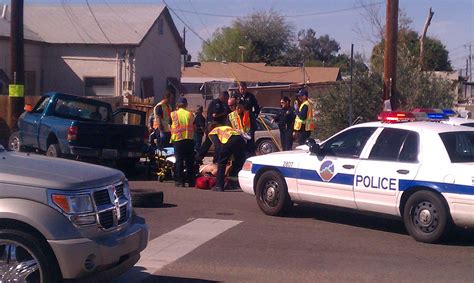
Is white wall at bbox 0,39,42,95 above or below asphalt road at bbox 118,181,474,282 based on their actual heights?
above

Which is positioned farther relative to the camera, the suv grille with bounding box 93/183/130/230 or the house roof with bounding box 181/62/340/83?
the house roof with bounding box 181/62/340/83

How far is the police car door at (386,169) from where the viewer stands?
Result: 10492 mm

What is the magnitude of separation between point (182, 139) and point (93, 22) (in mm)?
24887

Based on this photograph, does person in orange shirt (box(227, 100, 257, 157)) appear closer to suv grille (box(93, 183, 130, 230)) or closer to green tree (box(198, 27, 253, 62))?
suv grille (box(93, 183, 130, 230))

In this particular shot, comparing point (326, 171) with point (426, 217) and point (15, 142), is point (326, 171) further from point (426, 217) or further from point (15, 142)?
point (15, 142)

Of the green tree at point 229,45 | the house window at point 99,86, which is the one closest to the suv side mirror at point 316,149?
the house window at point 99,86

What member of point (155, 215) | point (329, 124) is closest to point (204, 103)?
point (329, 124)

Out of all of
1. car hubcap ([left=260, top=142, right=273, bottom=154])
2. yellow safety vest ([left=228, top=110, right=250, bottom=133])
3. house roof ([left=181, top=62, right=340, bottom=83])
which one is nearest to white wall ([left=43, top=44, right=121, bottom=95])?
car hubcap ([left=260, top=142, right=273, bottom=154])

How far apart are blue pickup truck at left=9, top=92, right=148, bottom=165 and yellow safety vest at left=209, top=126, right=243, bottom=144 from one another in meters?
2.53

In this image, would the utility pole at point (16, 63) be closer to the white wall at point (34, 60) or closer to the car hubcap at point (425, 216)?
the white wall at point (34, 60)

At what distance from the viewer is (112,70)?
122 feet

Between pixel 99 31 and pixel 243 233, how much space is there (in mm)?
28654

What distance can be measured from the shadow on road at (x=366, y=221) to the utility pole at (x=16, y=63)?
1060 cm

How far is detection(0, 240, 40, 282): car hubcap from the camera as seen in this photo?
633 cm
